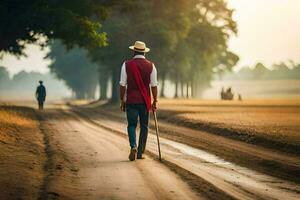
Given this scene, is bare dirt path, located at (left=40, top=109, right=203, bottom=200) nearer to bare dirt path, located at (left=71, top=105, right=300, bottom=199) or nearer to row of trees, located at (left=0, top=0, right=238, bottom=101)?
bare dirt path, located at (left=71, top=105, right=300, bottom=199)

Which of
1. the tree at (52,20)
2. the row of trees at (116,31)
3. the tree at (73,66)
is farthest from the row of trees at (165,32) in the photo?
the tree at (73,66)

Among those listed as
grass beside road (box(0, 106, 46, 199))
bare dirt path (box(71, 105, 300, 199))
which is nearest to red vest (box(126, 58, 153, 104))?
bare dirt path (box(71, 105, 300, 199))

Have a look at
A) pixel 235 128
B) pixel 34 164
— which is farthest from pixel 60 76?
pixel 34 164

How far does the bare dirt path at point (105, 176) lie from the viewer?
7.07 meters

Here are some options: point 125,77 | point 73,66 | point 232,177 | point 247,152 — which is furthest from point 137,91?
point 73,66

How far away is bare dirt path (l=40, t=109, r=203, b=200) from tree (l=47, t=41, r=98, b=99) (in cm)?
6506

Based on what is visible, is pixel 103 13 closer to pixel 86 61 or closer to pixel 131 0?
pixel 131 0

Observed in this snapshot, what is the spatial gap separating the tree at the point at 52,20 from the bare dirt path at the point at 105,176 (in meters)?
12.1

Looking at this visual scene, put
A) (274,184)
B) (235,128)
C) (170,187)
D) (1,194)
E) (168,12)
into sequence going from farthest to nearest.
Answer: (168,12)
(235,128)
(274,184)
(170,187)
(1,194)

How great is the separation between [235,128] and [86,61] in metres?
61.5

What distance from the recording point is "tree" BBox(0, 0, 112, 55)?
77.5ft

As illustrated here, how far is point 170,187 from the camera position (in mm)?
7602

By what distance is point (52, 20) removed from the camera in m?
24.4

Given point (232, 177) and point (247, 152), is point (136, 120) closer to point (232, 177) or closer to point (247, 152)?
point (232, 177)
